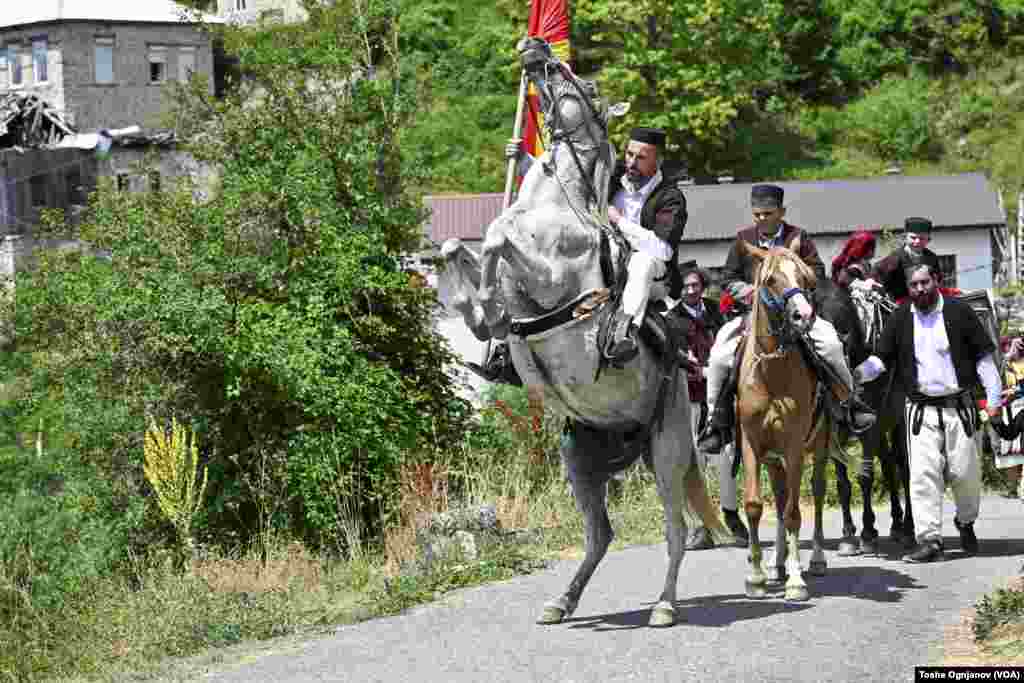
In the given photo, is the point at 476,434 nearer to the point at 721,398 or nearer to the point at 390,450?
the point at 390,450

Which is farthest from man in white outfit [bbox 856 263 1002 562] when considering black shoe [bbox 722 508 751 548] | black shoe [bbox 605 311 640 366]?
black shoe [bbox 605 311 640 366]

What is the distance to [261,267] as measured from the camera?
2072cm

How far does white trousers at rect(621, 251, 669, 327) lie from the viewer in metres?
11.2

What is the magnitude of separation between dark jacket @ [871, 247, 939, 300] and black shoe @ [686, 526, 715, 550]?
9.56ft

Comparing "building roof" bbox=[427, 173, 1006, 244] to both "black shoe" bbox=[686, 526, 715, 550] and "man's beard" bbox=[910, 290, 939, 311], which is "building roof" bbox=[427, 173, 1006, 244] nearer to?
"black shoe" bbox=[686, 526, 715, 550]

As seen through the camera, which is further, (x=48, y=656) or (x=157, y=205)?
(x=157, y=205)

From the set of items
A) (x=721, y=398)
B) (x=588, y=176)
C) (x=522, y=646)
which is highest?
(x=588, y=176)

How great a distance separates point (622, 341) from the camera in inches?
435

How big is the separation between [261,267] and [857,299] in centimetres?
803

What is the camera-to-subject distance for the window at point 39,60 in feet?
→ 237

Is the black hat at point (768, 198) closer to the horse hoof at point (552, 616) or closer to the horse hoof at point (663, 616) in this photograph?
the horse hoof at point (663, 616)

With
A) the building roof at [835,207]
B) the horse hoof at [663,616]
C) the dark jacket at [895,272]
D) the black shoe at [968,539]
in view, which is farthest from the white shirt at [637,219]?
the building roof at [835,207]

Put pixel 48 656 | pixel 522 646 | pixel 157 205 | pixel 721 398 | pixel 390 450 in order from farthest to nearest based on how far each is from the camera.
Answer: pixel 157 205, pixel 390 450, pixel 48 656, pixel 721 398, pixel 522 646

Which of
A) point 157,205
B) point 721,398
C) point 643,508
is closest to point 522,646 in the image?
point 721,398
